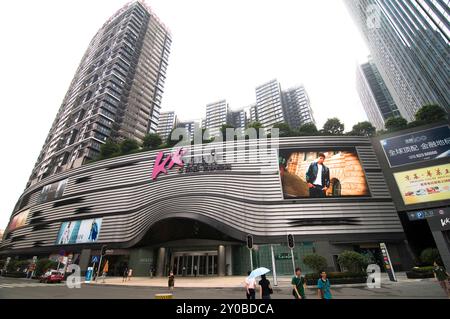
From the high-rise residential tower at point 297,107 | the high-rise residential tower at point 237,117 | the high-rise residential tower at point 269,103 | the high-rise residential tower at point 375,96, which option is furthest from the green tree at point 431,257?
the high-rise residential tower at point 237,117

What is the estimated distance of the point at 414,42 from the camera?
1796 inches

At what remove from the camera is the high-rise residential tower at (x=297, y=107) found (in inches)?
4296

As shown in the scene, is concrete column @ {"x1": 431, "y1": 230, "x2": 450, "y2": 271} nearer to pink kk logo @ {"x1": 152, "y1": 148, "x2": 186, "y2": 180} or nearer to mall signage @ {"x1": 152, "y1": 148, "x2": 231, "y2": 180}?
mall signage @ {"x1": 152, "y1": 148, "x2": 231, "y2": 180}

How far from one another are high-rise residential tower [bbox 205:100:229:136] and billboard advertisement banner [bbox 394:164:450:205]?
101 metres

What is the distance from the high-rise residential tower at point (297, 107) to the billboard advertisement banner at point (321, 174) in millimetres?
76656

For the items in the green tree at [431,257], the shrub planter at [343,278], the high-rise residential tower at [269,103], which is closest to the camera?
the shrub planter at [343,278]

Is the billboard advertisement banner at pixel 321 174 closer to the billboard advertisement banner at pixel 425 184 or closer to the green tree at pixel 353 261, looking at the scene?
the billboard advertisement banner at pixel 425 184

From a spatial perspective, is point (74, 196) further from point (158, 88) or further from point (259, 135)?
point (158, 88)

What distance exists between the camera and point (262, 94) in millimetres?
120125

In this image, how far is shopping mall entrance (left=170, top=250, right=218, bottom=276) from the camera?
1241 inches

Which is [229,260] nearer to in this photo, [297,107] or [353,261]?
[353,261]

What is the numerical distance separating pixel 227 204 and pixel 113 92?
62639 mm

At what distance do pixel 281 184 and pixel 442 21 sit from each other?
3525 centimetres

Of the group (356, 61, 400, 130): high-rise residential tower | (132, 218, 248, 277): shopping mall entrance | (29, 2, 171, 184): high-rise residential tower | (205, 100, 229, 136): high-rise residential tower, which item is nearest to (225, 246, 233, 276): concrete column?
(132, 218, 248, 277): shopping mall entrance
